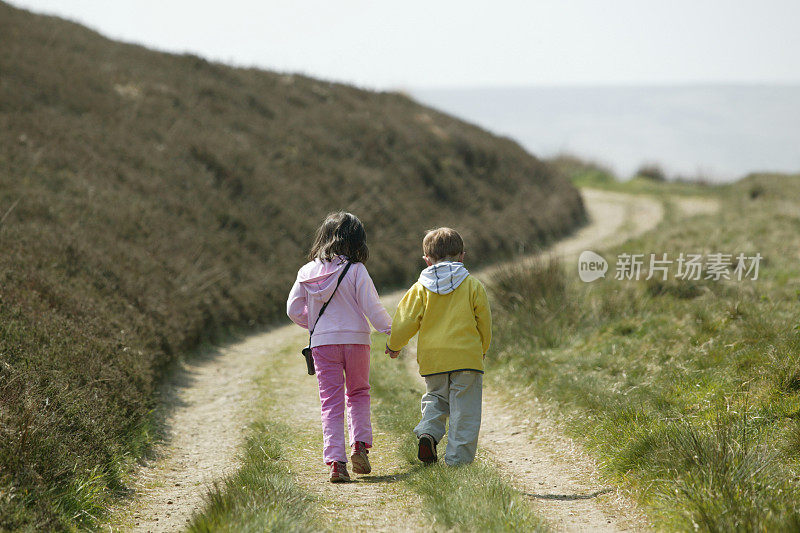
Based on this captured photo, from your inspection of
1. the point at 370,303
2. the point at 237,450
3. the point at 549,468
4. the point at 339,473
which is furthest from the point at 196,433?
the point at 549,468

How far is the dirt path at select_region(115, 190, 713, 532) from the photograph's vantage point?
4430mm

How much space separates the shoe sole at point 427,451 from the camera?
4.98m

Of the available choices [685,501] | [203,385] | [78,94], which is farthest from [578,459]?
[78,94]

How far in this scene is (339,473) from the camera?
4957 millimetres

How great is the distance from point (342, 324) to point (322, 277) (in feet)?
1.29

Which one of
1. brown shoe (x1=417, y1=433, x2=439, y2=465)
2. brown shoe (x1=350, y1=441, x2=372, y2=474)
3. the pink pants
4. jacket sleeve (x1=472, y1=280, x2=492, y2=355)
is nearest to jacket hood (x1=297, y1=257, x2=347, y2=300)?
the pink pants

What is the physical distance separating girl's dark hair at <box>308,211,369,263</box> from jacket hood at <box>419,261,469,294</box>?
1.81 ft

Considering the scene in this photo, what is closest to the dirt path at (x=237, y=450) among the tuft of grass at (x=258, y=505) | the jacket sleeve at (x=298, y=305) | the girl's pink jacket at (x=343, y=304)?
the tuft of grass at (x=258, y=505)

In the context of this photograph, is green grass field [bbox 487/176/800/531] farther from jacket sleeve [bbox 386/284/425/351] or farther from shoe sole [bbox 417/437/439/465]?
jacket sleeve [bbox 386/284/425/351]

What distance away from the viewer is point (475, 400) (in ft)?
16.2

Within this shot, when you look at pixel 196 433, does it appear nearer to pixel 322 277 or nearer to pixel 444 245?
pixel 322 277

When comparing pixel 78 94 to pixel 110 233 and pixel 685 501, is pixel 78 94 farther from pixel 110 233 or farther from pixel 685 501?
pixel 685 501

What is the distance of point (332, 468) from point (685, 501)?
2444mm

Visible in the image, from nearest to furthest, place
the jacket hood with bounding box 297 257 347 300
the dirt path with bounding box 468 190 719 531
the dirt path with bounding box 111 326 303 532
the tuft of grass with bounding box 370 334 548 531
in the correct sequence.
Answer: the tuft of grass with bounding box 370 334 548 531 → the dirt path with bounding box 468 190 719 531 → the dirt path with bounding box 111 326 303 532 → the jacket hood with bounding box 297 257 347 300
